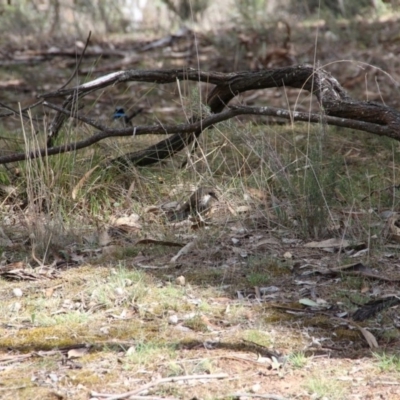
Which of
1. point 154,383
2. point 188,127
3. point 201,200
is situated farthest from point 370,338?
point 188,127

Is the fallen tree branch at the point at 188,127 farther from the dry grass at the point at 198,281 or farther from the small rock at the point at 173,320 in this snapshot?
the small rock at the point at 173,320

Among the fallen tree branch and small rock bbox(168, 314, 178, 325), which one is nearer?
small rock bbox(168, 314, 178, 325)

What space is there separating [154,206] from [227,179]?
655mm

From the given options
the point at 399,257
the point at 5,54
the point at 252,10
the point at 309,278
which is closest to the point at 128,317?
the point at 309,278

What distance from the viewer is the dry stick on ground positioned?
5.23 m

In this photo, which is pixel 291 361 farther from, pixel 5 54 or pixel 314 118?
pixel 5 54

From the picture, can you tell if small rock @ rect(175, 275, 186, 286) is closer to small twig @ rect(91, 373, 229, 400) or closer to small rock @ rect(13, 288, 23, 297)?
small rock @ rect(13, 288, 23, 297)

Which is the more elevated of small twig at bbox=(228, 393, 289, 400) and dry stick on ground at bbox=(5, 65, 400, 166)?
dry stick on ground at bbox=(5, 65, 400, 166)

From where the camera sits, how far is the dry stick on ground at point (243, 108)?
523 centimetres

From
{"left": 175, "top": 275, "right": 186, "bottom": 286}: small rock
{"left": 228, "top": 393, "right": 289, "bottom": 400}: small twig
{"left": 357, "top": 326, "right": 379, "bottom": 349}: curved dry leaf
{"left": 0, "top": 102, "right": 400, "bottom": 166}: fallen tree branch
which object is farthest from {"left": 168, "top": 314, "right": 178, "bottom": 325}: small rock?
{"left": 0, "top": 102, "right": 400, "bottom": 166}: fallen tree branch

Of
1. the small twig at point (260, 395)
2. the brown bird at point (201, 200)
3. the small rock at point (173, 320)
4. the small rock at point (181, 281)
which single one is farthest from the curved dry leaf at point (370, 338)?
the brown bird at point (201, 200)

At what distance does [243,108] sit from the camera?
539cm

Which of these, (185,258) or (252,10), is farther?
(252,10)

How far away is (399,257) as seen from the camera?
4.62 m
